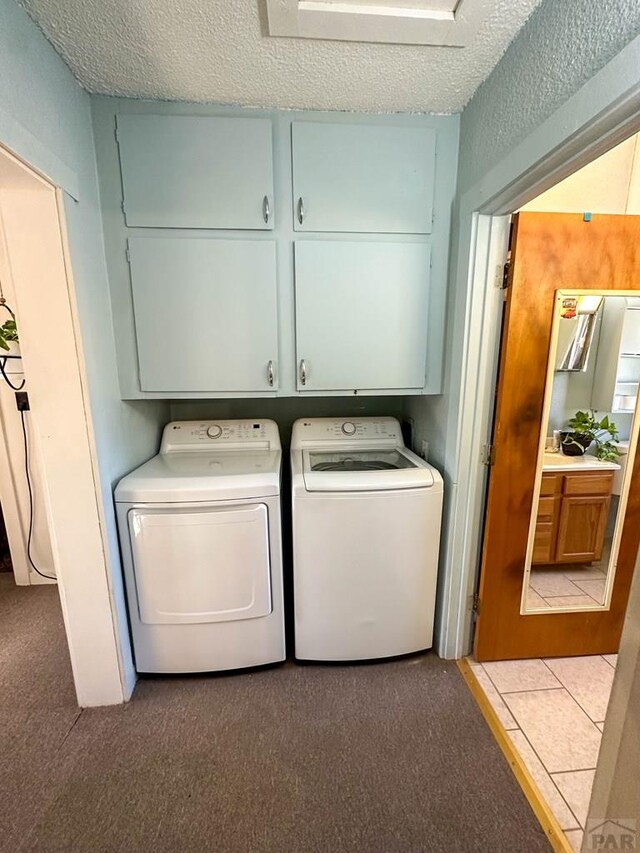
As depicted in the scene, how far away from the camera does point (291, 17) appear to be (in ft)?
3.61

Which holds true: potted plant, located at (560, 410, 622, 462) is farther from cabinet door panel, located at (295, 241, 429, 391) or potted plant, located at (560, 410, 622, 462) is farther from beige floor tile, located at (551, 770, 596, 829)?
beige floor tile, located at (551, 770, 596, 829)

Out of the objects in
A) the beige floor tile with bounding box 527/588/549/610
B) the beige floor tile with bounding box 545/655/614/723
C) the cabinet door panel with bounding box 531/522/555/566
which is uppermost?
the cabinet door panel with bounding box 531/522/555/566

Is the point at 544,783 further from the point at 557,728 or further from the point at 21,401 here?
the point at 21,401

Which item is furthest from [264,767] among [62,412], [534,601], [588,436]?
[588,436]

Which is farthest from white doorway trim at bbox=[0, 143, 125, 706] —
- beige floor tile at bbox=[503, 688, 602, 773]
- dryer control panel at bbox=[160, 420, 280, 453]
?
beige floor tile at bbox=[503, 688, 602, 773]

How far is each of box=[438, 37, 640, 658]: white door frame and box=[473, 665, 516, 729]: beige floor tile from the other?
11 cm

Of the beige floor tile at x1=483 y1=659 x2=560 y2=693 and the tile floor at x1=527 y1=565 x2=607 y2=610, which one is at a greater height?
the tile floor at x1=527 y1=565 x2=607 y2=610

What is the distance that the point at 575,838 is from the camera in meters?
1.14

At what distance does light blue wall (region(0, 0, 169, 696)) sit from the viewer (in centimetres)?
104

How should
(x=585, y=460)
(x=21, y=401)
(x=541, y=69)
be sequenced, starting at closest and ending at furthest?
(x=541, y=69)
(x=585, y=460)
(x=21, y=401)

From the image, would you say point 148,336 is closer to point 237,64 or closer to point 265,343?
point 265,343

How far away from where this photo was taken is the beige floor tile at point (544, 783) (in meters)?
1.19

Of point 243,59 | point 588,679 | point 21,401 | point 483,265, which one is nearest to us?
point 243,59

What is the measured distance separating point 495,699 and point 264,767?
3.29 ft
